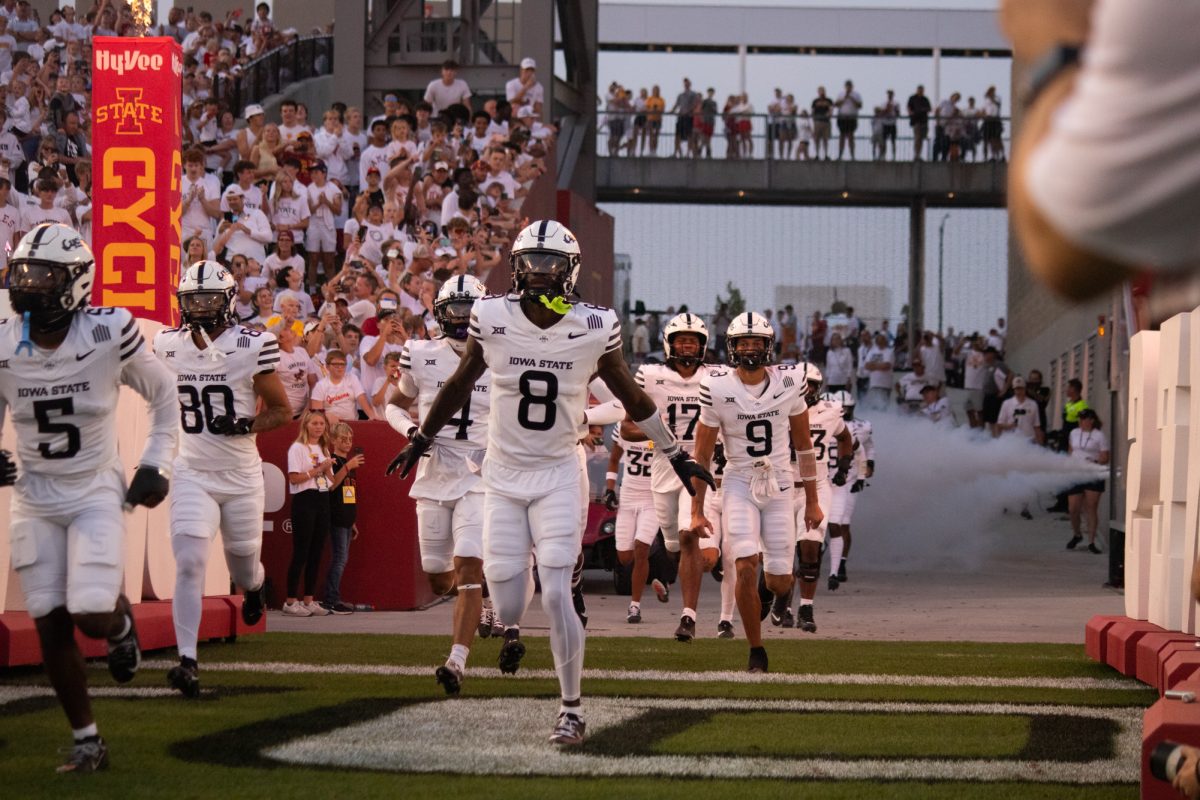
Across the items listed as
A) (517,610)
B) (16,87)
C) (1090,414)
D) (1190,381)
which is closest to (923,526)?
(1090,414)

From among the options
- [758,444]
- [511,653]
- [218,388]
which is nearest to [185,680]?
[218,388]

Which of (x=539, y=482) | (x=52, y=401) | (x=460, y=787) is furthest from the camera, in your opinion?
(x=539, y=482)

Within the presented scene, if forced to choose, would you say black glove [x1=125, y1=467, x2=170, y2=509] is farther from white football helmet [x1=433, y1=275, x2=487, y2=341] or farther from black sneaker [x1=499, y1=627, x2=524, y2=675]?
white football helmet [x1=433, y1=275, x2=487, y2=341]

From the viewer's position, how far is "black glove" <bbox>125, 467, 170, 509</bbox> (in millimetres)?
7145

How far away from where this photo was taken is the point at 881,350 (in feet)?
96.1

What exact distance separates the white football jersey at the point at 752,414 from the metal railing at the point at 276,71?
1385cm

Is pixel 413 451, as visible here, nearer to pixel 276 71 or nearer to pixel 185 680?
pixel 185 680

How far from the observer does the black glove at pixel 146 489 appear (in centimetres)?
714

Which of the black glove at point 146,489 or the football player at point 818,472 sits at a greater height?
the black glove at point 146,489

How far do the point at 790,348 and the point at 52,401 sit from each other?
22.6m

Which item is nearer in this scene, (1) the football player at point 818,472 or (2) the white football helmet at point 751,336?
(2) the white football helmet at point 751,336

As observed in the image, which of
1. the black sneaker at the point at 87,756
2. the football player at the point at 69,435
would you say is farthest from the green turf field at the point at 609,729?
the football player at the point at 69,435

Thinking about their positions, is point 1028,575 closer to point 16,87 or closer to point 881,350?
point 881,350

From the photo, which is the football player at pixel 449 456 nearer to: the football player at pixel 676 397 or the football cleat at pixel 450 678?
the football cleat at pixel 450 678
